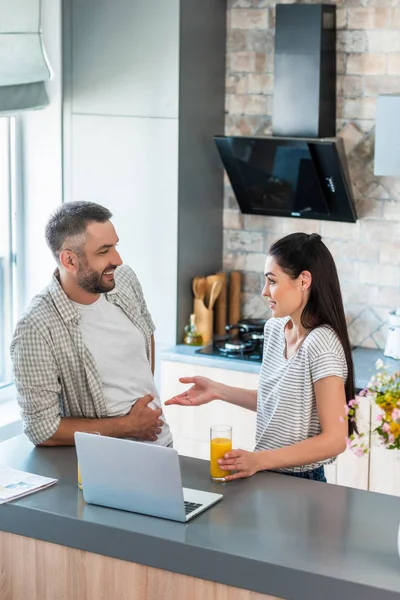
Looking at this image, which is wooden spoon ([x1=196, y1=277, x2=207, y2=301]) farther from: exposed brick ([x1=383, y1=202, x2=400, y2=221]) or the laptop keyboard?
the laptop keyboard

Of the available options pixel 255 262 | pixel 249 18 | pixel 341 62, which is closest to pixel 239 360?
pixel 255 262

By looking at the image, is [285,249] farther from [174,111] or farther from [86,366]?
[174,111]

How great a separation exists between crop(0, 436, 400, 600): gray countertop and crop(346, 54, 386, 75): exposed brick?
2310 mm

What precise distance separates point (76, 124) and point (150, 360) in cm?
160

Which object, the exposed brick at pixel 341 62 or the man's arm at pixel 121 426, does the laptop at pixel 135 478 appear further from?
the exposed brick at pixel 341 62

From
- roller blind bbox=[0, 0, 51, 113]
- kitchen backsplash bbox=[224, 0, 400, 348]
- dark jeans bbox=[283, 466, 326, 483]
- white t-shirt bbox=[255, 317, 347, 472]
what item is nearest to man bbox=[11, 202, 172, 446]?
white t-shirt bbox=[255, 317, 347, 472]

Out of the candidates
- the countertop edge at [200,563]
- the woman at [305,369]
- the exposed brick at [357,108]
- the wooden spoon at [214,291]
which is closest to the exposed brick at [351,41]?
the exposed brick at [357,108]

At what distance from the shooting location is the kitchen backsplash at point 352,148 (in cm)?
433

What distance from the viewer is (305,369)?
2.79 meters

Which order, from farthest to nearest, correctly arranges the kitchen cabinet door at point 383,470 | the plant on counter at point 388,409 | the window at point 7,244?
1. the window at point 7,244
2. the kitchen cabinet door at point 383,470
3. the plant on counter at point 388,409

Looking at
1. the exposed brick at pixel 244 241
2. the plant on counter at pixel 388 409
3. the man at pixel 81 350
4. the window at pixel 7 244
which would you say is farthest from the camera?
the exposed brick at pixel 244 241

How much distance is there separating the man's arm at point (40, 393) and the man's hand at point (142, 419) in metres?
0.08

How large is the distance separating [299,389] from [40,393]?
30.1 inches

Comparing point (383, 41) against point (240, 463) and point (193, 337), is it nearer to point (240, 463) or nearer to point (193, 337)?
point (193, 337)
